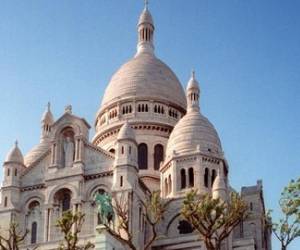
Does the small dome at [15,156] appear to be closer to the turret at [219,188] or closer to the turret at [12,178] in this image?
the turret at [12,178]

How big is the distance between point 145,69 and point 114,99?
4.73 m

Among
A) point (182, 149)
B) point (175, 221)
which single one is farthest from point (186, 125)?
point (175, 221)

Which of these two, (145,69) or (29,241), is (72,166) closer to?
(29,241)

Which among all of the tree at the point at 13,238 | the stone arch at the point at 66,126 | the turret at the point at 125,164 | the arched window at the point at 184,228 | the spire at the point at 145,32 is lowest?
the tree at the point at 13,238

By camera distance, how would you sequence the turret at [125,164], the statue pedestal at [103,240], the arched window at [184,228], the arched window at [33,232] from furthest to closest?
the arched window at [184,228], the arched window at [33,232], the turret at [125,164], the statue pedestal at [103,240]

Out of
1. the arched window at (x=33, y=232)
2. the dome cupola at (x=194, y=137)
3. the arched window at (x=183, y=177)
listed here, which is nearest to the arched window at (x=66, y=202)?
the arched window at (x=33, y=232)

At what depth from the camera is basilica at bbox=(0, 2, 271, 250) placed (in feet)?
199

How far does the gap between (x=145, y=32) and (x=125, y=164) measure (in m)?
30.0

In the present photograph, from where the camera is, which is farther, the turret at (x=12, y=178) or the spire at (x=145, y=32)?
the spire at (x=145, y=32)

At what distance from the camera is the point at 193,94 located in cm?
7500

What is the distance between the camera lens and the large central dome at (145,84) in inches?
3127

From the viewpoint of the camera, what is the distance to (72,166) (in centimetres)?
6281

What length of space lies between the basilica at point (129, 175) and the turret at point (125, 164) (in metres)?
0.08

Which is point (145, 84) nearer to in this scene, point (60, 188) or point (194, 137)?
point (194, 137)
